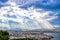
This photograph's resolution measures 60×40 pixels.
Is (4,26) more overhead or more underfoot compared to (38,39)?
more overhead

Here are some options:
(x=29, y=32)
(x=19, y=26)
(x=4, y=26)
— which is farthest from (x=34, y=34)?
(x=4, y=26)

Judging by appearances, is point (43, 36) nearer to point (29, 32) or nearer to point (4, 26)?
point (29, 32)

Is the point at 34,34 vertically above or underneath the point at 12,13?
underneath

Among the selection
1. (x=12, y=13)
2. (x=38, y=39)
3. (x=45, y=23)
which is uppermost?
(x=12, y=13)

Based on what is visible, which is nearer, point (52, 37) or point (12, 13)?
point (52, 37)

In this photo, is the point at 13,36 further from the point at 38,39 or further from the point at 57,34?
the point at 57,34

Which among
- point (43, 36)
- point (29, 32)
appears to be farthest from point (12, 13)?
point (43, 36)

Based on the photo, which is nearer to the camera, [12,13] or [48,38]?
[48,38]

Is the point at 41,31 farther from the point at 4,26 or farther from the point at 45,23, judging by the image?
the point at 4,26
